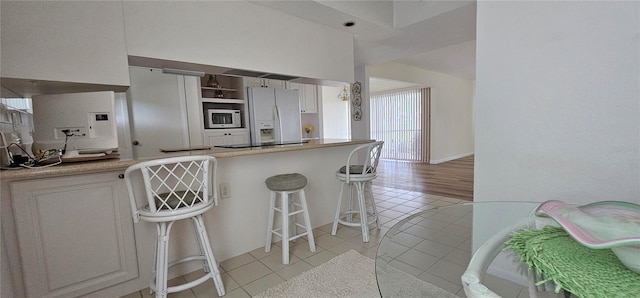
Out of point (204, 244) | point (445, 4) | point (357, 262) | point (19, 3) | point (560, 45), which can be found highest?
point (445, 4)

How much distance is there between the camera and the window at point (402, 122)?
22.1ft

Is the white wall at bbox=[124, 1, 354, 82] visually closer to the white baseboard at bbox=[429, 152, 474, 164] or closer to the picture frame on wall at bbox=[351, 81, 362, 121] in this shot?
the picture frame on wall at bbox=[351, 81, 362, 121]

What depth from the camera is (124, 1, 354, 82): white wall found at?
5.83 ft

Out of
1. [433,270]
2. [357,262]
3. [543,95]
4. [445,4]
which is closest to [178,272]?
[357,262]

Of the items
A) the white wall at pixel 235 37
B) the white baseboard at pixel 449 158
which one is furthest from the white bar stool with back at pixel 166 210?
the white baseboard at pixel 449 158

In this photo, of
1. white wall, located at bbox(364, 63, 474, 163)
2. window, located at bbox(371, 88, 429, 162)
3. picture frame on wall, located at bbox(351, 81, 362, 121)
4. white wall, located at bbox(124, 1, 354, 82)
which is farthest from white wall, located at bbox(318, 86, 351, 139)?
white wall, located at bbox(124, 1, 354, 82)

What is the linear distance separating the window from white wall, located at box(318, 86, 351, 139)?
1.17 m

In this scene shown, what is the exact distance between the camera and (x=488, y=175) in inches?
63.3

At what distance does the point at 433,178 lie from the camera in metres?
4.91

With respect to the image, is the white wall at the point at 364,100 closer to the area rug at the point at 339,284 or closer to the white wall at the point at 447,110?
the white wall at the point at 447,110

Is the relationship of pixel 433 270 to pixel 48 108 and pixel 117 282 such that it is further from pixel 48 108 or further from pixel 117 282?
pixel 48 108

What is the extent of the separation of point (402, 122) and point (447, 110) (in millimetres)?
1239

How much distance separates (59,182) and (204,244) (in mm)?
858

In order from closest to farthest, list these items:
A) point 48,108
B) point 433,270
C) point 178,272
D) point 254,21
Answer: point 48,108
point 433,270
point 178,272
point 254,21
